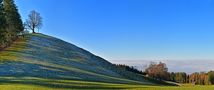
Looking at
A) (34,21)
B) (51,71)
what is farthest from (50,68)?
(34,21)

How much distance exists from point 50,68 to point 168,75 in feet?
319

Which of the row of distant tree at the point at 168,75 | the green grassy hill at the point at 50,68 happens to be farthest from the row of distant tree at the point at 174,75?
the green grassy hill at the point at 50,68

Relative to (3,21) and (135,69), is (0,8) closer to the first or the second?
(3,21)

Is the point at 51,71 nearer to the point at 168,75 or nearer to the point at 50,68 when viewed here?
the point at 50,68

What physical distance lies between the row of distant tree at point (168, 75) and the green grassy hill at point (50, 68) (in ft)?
141

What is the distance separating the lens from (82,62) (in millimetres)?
107875

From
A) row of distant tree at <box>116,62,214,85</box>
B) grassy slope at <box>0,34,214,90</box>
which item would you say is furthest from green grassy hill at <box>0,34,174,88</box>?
row of distant tree at <box>116,62,214,85</box>

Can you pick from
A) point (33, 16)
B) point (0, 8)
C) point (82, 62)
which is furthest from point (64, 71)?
point (33, 16)

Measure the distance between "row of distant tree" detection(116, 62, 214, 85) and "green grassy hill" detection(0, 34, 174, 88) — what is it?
141 ft

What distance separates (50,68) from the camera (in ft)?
269

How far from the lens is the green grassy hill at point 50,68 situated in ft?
202

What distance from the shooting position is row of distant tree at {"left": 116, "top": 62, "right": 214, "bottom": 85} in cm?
16212

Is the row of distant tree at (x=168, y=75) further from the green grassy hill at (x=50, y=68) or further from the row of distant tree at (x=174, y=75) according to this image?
the green grassy hill at (x=50, y=68)

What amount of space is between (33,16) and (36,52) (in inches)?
2225
